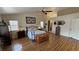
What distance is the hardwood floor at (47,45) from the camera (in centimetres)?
146

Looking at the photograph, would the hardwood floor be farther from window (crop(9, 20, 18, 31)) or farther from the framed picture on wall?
the framed picture on wall

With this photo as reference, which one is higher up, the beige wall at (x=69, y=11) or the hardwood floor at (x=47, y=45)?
the beige wall at (x=69, y=11)

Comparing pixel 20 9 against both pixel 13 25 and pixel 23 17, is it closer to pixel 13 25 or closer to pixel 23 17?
pixel 23 17

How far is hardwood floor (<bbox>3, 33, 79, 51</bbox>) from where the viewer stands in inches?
57.5

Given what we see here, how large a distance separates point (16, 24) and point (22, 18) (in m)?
0.17

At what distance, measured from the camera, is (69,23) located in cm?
163

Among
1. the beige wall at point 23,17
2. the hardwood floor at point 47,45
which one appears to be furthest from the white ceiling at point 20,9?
the hardwood floor at point 47,45

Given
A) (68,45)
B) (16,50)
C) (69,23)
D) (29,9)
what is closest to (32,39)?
(16,50)

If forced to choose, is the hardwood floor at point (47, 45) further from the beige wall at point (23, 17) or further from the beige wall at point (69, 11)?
the beige wall at point (69, 11)

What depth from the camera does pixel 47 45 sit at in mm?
1550

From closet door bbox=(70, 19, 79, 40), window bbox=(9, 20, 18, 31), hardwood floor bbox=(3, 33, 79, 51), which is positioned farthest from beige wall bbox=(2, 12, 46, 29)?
closet door bbox=(70, 19, 79, 40)

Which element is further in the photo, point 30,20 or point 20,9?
point 30,20

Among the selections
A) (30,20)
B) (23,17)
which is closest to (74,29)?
(30,20)
